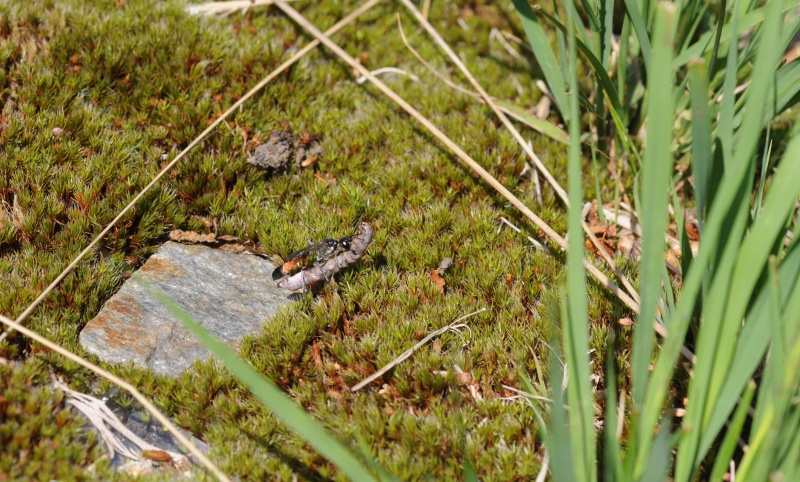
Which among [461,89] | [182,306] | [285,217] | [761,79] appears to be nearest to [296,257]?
[285,217]

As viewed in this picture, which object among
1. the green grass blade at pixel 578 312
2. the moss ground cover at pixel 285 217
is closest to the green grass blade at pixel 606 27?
the moss ground cover at pixel 285 217

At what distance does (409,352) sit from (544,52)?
2.01 metres

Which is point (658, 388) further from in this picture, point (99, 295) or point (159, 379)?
point (99, 295)

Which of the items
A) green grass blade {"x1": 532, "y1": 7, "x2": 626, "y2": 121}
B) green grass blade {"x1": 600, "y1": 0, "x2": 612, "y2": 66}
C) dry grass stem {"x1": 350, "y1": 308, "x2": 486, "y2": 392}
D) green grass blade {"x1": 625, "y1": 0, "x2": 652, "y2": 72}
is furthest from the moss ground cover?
green grass blade {"x1": 625, "y1": 0, "x2": 652, "y2": 72}

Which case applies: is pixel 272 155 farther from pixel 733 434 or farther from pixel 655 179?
pixel 733 434

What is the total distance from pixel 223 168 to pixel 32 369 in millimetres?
1576

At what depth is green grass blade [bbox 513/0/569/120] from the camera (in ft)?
12.8

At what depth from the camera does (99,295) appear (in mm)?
3332

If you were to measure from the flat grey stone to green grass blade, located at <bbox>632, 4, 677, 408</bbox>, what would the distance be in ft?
6.34

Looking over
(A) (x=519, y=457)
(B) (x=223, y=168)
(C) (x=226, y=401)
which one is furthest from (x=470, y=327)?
(B) (x=223, y=168)

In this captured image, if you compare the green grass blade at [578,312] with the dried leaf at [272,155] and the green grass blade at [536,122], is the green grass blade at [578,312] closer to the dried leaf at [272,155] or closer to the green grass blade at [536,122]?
the green grass blade at [536,122]

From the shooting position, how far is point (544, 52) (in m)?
3.96

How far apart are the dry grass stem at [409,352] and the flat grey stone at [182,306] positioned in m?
0.67

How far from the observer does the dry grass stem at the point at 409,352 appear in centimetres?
308
